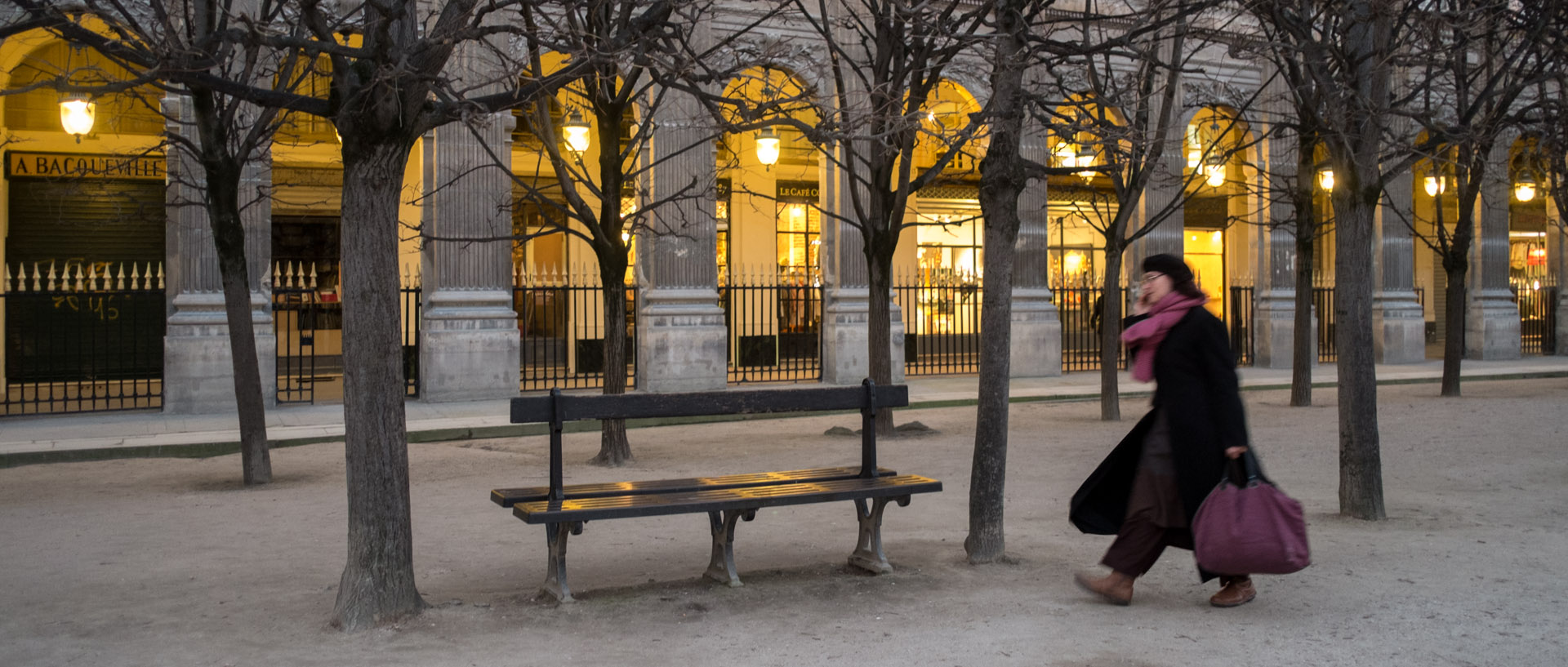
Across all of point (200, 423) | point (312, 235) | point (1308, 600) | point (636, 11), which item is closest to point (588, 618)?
point (1308, 600)

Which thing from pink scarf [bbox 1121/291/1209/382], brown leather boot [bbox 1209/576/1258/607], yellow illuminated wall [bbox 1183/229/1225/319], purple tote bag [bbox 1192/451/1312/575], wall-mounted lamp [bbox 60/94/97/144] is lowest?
brown leather boot [bbox 1209/576/1258/607]

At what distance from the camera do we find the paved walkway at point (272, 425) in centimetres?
1347

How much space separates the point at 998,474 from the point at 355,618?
11.6ft

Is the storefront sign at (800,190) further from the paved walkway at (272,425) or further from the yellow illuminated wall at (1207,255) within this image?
the yellow illuminated wall at (1207,255)

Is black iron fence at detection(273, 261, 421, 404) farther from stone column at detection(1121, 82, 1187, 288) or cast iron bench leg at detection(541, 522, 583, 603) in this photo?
stone column at detection(1121, 82, 1187, 288)

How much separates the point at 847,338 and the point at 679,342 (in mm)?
3119

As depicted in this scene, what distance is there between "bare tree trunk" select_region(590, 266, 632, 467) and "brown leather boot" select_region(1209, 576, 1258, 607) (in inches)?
274

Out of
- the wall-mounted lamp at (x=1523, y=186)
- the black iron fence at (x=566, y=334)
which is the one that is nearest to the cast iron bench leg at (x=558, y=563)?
the black iron fence at (x=566, y=334)

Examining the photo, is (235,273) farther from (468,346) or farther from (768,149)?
(768,149)

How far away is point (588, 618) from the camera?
6055mm

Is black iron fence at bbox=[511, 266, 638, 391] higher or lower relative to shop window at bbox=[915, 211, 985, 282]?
lower

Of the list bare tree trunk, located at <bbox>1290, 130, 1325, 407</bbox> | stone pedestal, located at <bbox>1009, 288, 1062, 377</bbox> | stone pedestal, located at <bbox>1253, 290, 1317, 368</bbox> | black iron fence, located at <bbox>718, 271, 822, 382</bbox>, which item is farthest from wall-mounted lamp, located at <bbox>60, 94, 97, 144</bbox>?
stone pedestal, located at <bbox>1253, 290, 1317, 368</bbox>

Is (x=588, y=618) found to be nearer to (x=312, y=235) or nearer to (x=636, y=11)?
(x=636, y=11)

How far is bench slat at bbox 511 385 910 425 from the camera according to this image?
637 cm
